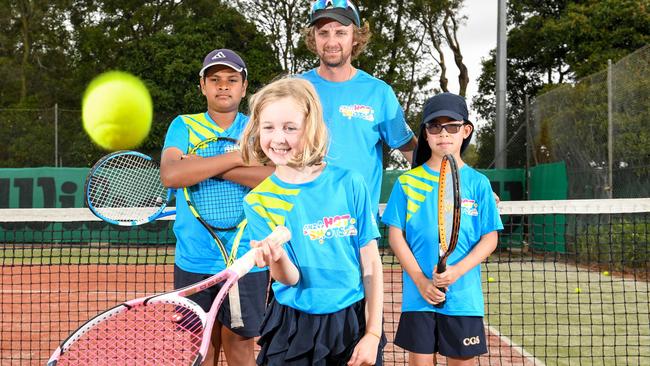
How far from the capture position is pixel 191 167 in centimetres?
280

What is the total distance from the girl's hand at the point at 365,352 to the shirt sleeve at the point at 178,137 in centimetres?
128

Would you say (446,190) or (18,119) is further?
(18,119)

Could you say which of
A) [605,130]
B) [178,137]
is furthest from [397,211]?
[605,130]

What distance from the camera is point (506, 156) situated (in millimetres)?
15117

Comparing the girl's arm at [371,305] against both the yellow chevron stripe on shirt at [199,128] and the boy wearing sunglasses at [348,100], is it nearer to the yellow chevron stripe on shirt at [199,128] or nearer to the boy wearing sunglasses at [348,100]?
the boy wearing sunglasses at [348,100]

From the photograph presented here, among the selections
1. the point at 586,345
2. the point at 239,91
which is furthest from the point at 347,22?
the point at 586,345

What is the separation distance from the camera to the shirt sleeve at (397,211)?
307 cm

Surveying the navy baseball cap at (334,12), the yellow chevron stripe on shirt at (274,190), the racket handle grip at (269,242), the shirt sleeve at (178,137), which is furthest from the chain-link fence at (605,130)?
the racket handle grip at (269,242)

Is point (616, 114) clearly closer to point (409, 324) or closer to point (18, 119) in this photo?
point (409, 324)

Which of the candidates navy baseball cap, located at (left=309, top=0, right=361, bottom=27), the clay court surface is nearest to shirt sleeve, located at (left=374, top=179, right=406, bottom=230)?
navy baseball cap, located at (left=309, top=0, right=361, bottom=27)

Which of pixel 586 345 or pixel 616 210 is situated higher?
pixel 616 210

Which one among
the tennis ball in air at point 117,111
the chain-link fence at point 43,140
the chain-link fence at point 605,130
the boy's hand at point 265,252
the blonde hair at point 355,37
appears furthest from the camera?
the tennis ball in air at point 117,111

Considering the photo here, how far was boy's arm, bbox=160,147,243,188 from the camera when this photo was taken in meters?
2.74

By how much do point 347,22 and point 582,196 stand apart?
973cm
